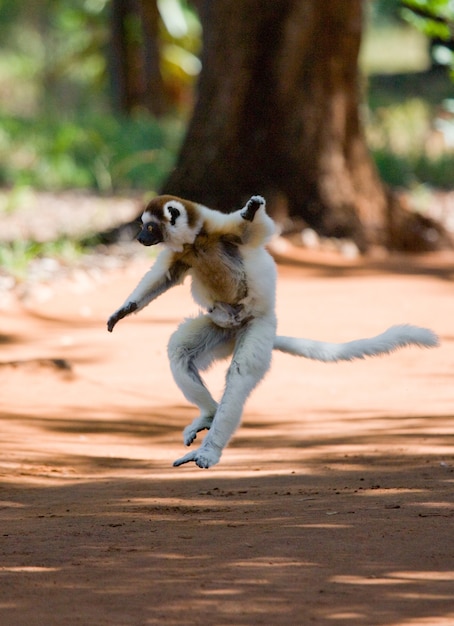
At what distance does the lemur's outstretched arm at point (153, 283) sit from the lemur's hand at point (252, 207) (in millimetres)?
506

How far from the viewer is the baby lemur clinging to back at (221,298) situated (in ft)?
17.7

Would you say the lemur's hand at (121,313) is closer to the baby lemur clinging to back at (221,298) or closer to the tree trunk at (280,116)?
the baby lemur clinging to back at (221,298)

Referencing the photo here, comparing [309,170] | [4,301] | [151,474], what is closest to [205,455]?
[151,474]

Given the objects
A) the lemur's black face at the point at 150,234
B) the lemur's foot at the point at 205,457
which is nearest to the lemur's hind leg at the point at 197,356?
the lemur's foot at the point at 205,457

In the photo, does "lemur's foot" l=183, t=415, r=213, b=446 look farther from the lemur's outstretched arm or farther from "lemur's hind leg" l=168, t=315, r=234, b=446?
the lemur's outstretched arm

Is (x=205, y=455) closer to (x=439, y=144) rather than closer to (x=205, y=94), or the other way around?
(x=205, y=94)

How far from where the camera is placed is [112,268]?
12125 millimetres

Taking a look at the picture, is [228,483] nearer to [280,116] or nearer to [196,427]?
[196,427]

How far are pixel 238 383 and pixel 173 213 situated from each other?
984mm

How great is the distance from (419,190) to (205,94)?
6.71m

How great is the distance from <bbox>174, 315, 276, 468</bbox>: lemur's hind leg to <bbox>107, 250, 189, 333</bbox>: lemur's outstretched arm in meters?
0.53

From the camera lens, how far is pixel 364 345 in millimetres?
5500

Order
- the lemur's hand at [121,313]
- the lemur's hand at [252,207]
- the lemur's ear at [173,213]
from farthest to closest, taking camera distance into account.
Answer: the lemur's hand at [121,313], the lemur's ear at [173,213], the lemur's hand at [252,207]

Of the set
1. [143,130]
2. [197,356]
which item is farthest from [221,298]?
[143,130]
